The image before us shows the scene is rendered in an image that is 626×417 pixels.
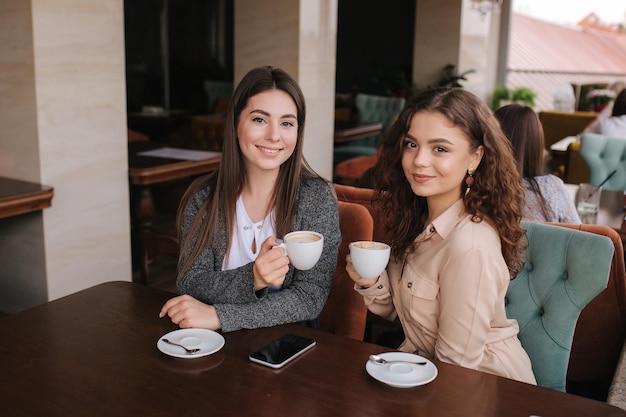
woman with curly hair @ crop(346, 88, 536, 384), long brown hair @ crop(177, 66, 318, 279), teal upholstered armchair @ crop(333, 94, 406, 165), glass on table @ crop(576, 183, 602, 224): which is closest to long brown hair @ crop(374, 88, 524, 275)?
woman with curly hair @ crop(346, 88, 536, 384)

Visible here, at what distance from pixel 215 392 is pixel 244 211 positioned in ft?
2.49

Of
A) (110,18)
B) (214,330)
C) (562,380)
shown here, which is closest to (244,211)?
(214,330)

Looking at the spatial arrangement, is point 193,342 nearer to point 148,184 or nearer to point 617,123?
point 148,184

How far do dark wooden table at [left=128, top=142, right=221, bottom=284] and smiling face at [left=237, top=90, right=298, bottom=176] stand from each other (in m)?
1.74

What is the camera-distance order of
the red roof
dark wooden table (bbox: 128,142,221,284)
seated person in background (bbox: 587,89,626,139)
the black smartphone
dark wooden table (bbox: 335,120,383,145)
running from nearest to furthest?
the black smartphone
dark wooden table (bbox: 128,142,221,284)
seated person in background (bbox: 587,89,626,139)
dark wooden table (bbox: 335,120,383,145)
the red roof

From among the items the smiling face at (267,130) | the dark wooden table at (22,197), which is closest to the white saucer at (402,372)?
the smiling face at (267,130)

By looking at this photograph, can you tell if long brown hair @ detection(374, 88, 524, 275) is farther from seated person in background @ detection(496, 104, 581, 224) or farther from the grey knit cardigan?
seated person in background @ detection(496, 104, 581, 224)

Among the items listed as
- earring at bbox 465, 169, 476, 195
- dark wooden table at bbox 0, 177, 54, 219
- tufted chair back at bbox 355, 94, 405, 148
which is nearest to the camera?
earring at bbox 465, 169, 476, 195

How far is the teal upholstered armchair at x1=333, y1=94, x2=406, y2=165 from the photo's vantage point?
6.38m

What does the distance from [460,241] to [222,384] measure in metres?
0.66

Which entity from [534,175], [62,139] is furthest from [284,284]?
[62,139]

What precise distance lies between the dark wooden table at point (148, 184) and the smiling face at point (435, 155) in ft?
7.14

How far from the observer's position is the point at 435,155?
5.15 ft

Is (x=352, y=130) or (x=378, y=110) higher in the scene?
(x=378, y=110)
